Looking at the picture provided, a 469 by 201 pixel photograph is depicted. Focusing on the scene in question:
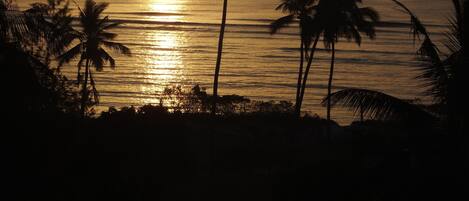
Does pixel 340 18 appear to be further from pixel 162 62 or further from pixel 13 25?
pixel 162 62

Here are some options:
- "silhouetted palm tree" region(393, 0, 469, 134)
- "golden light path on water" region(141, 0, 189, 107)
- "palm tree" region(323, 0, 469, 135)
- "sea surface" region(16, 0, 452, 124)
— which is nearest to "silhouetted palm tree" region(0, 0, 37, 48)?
"palm tree" region(323, 0, 469, 135)

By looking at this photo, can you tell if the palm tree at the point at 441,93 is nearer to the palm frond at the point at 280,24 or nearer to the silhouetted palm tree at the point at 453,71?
the silhouetted palm tree at the point at 453,71

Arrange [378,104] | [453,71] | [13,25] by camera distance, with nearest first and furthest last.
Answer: [378,104] < [453,71] < [13,25]

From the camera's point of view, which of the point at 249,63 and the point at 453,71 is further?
the point at 249,63

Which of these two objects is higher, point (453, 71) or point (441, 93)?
point (453, 71)

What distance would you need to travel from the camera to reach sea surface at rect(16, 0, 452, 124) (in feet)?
274

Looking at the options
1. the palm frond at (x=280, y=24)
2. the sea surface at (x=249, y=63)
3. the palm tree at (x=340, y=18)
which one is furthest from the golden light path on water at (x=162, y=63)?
the palm tree at (x=340, y=18)

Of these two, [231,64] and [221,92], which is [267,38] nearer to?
[231,64]

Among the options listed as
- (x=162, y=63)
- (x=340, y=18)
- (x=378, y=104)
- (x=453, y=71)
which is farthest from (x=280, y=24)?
(x=162, y=63)

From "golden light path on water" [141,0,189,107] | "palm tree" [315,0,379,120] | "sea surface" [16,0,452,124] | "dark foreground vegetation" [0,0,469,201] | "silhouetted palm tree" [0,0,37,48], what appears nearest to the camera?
"dark foreground vegetation" [0,0,469,201]

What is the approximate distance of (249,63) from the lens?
101500 millimetres

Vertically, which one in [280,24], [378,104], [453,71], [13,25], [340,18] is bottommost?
[378,104]

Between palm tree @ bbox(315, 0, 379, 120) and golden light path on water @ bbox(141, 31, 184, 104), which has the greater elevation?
palm tree @ bbox(315, 0, 379, 120)

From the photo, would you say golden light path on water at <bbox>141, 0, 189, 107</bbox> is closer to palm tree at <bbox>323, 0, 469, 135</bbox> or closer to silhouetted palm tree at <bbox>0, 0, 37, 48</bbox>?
silhouetted palm tree at <bbox>0, 0, 37, 48</bbox>
